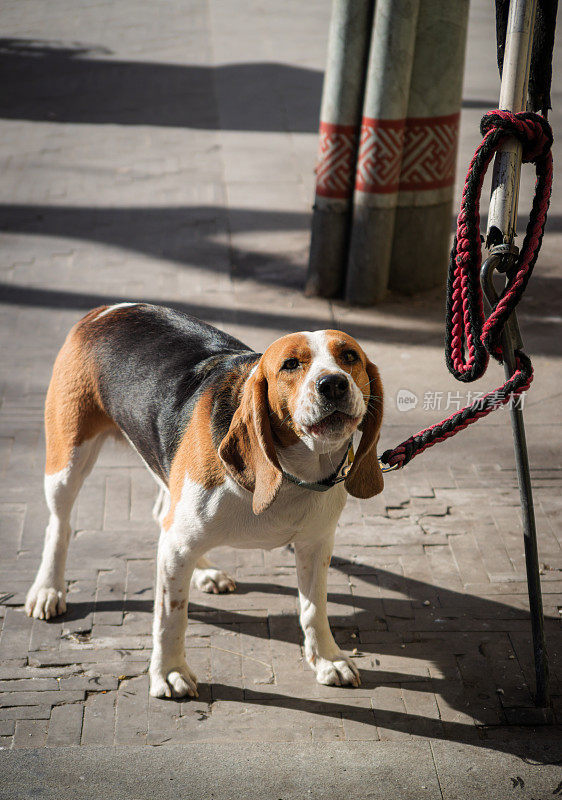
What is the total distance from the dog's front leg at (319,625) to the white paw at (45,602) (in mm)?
1227

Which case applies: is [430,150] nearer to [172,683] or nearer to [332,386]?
[332,386]

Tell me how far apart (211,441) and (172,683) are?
116cm

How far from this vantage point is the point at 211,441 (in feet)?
11.1

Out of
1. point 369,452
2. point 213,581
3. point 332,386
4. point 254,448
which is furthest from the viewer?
point 213,581

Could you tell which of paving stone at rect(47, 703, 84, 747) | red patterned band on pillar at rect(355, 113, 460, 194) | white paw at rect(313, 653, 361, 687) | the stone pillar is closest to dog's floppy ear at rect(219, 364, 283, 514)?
white paw at rect(313, 653, 361, 687)

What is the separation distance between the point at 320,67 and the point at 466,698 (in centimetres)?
1483

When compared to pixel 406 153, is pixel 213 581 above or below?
below

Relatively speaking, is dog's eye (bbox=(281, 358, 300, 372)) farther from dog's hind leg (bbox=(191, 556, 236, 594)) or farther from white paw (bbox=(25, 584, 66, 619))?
A: white paw (bbox=(25, 584, 66, 619))

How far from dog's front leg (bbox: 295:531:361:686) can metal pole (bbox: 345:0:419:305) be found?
171 inches

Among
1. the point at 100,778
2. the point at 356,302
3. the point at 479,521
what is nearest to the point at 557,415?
the point at 479,521

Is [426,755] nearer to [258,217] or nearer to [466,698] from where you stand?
[466,698]

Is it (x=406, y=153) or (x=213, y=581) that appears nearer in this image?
(x=213, y=581)

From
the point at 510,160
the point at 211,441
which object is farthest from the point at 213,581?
the point at 510,160

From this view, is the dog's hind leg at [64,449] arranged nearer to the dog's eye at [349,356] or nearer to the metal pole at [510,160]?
the dog's eye at [349,356]
